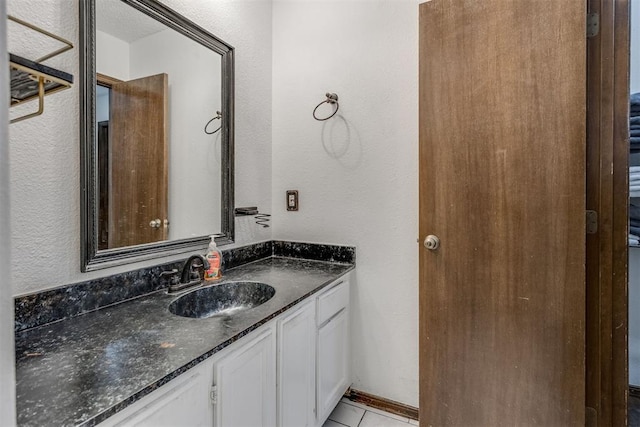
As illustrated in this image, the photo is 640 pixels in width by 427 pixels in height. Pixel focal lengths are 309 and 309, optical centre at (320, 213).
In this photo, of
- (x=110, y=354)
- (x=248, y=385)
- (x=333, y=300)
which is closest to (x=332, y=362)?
(x=333, y=300)

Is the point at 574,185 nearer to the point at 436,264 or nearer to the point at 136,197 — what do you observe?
the point at 436,264

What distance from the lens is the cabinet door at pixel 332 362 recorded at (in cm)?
151

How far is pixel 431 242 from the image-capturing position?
1472 millimetres

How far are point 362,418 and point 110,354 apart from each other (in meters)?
1.43

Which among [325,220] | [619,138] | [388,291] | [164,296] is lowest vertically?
[388,291]

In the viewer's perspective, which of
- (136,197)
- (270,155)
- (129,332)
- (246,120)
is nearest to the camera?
(129,332)

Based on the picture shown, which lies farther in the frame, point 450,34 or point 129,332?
point 450,34

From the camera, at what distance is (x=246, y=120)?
6.14 ft

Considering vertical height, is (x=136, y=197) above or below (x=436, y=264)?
above

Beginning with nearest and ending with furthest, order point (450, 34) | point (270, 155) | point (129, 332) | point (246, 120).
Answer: point (129, 332) < point (450, 34) < point (246, 120) < point (270, 155)

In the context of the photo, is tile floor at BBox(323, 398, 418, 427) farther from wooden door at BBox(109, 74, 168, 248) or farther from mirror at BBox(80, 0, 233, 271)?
wooden door at BBox(109, 74, 168, 248)

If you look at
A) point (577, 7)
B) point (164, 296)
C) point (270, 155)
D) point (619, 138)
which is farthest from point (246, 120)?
point (619, 138)

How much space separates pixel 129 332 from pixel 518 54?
1.79 m

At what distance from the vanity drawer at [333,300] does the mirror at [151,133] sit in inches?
25.2
